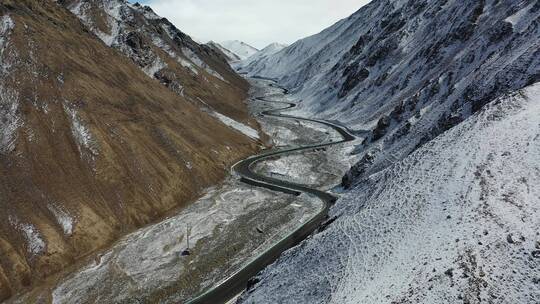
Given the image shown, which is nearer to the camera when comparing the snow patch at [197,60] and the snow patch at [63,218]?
the snow patch at [63,218]

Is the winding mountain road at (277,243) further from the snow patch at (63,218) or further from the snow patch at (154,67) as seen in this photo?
the snow patch at (154,67)

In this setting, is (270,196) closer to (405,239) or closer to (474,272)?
(405,239)

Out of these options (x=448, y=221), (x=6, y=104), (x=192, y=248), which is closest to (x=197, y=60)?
(x=6, y=104)

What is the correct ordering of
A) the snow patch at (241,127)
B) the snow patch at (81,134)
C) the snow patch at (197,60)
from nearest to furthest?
the snow patch at (81,134)
the snow patch at (241,127)
the snow patch at (197,60)

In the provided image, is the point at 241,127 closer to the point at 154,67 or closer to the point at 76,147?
the point at 154,67

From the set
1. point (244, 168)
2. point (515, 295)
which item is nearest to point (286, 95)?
point (244, 168)

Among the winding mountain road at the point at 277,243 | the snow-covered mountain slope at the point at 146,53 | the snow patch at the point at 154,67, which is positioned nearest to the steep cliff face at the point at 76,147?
the winding mountain road at the point at 277,243
